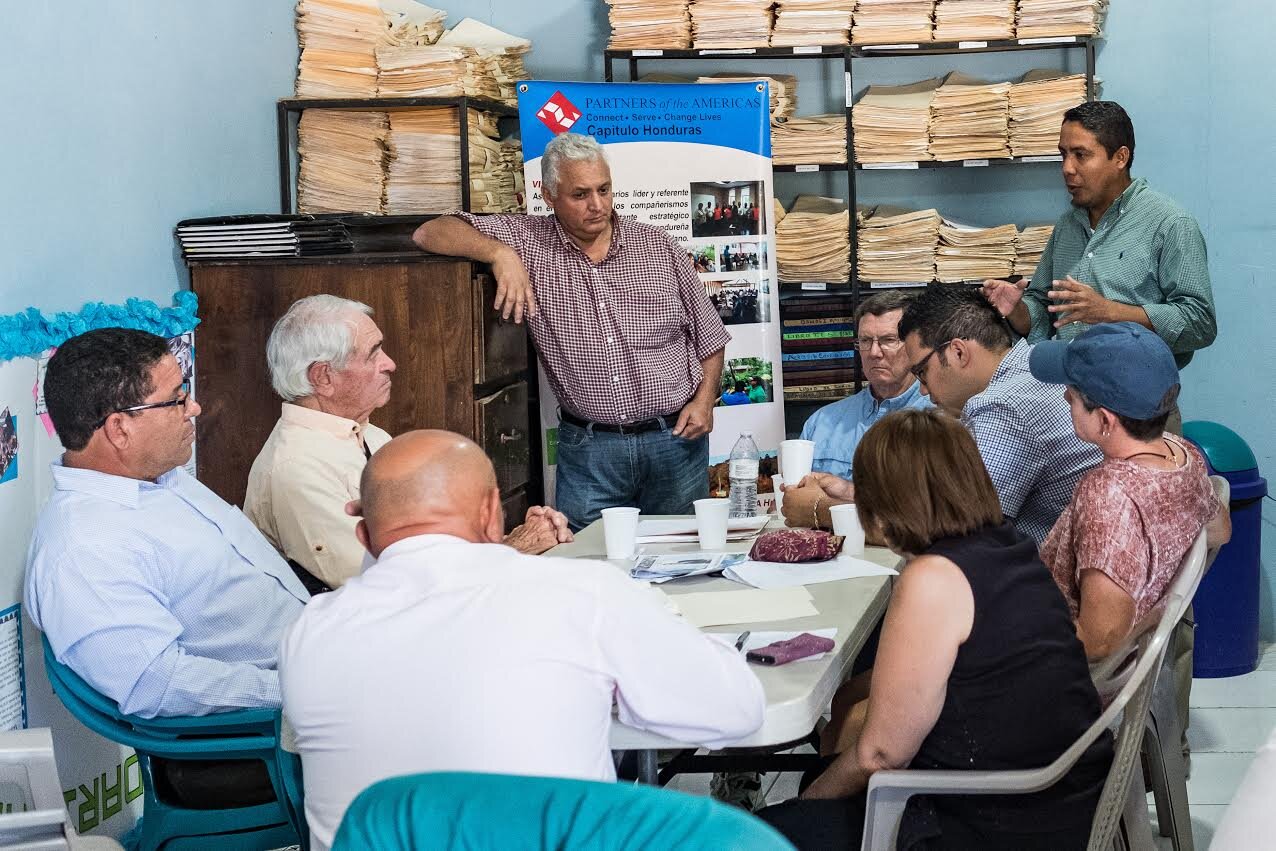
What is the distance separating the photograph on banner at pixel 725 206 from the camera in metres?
4.83

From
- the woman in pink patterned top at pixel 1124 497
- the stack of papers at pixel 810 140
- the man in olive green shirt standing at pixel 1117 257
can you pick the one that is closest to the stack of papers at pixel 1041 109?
the stack of papers at pixel 810 140

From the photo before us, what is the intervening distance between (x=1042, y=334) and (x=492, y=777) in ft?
11.5

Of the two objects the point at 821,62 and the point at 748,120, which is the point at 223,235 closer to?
the point at 748,120

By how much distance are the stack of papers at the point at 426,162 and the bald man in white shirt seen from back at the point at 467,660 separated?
10.3ft

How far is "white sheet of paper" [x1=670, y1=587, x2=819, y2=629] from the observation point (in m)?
2.21

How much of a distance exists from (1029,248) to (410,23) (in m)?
2.42

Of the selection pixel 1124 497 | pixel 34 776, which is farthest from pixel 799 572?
pixel 34 776

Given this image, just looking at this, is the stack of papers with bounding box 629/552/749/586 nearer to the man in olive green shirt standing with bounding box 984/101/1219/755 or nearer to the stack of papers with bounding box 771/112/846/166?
the man in olive green shirt standing with bounding box 984/101/1219/755

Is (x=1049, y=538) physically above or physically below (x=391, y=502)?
below

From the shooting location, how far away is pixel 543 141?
15.3ft

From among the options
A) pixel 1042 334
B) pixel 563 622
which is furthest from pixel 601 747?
pixel 1042 334

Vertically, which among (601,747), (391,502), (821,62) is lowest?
(601,747)

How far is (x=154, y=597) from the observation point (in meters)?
2.36

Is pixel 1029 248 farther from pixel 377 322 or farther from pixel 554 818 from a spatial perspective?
pixel 554 818
